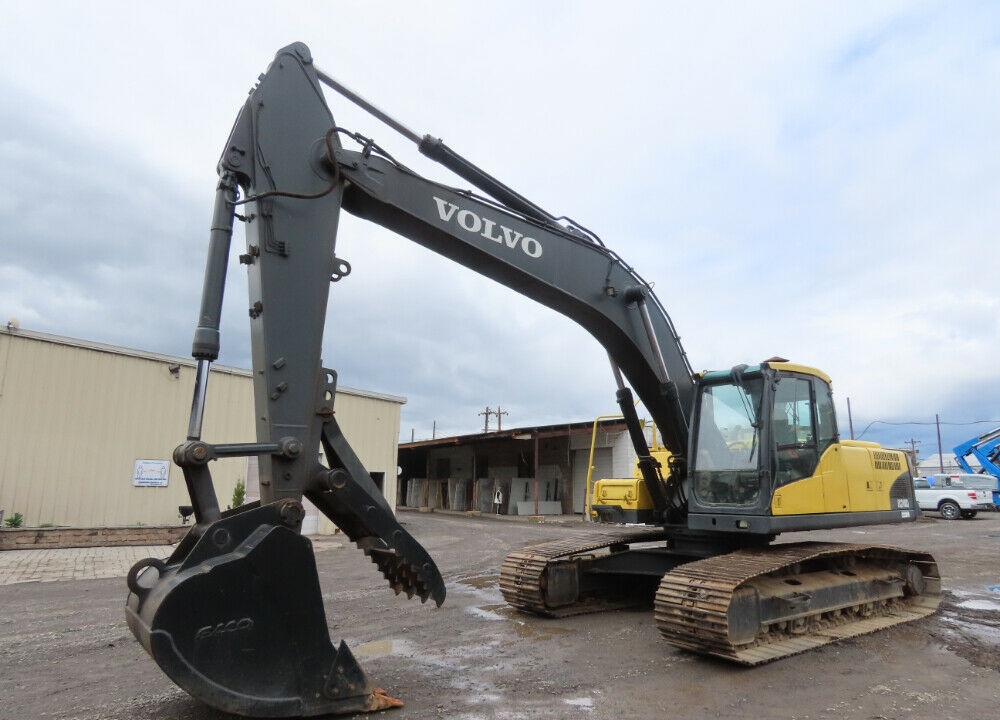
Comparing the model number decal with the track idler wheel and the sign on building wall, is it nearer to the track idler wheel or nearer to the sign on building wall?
the track idler wheel

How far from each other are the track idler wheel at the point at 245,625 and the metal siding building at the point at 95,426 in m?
14.1

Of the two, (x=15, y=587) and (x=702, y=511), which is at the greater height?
(x=702, y=511)

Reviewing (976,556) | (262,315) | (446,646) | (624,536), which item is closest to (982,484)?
(976,556)

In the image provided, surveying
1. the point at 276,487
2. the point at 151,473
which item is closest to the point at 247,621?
the point at 276,487

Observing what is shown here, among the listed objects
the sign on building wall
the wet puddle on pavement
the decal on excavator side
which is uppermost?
the decal on excavator side

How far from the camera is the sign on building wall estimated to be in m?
16.6

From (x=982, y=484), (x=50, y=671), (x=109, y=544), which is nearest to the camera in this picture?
(x=50, y=671)

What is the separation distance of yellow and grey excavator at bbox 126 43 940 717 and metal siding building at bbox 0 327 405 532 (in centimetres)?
1253

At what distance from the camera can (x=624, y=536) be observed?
8.21 meters

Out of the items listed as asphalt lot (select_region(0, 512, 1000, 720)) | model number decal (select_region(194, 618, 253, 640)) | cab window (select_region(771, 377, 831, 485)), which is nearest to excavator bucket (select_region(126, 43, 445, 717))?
model number decal (select_region(194, 618, 253, 640))

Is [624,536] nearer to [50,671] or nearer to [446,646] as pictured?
[446,646]

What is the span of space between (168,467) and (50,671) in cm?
1258

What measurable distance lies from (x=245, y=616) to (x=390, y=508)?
1.40 meters

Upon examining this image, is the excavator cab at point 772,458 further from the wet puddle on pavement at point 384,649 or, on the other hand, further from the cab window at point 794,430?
the wet puddle on pavement at point 384,649
